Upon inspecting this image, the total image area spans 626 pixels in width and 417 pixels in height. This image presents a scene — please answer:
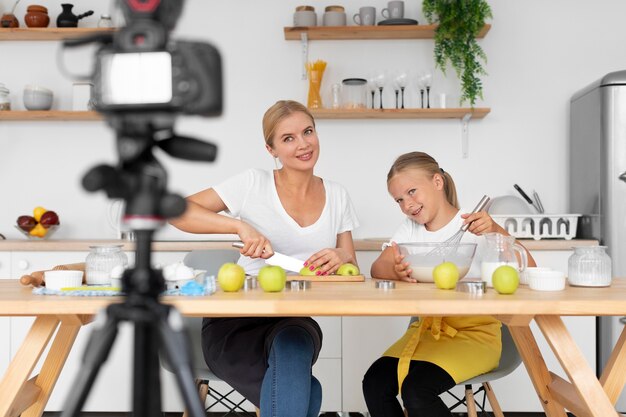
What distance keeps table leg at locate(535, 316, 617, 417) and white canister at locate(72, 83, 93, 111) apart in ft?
9.33

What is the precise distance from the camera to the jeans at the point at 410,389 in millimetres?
1856

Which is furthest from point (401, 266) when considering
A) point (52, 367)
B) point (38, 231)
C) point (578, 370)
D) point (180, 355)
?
point (38, 231)

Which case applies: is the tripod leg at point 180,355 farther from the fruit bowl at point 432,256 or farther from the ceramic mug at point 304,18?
the ceramic mug at point 304,18

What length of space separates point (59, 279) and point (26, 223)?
6.65 feet

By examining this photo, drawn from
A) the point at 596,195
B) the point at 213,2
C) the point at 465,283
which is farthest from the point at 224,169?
the point at 465,283

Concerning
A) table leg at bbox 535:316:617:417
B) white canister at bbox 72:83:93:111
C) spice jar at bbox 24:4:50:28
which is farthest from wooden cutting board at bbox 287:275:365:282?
spice jar at bbox 24:4:50:28

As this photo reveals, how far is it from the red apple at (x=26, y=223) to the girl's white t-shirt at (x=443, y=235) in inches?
80.3

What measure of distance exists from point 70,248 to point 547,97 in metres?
2.55

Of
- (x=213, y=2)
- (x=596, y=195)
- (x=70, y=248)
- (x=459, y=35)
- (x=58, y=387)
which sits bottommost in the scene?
(x=58, y=387)

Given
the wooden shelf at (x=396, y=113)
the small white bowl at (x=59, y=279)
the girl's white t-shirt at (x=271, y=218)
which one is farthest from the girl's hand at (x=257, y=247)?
the wooden shelf at (x=396, y=113)

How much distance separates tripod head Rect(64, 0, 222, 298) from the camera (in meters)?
0.81

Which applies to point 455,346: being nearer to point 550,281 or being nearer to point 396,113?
point 550,281

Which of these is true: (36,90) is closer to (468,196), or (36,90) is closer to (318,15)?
(318,15)

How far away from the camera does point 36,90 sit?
3.68 metres
